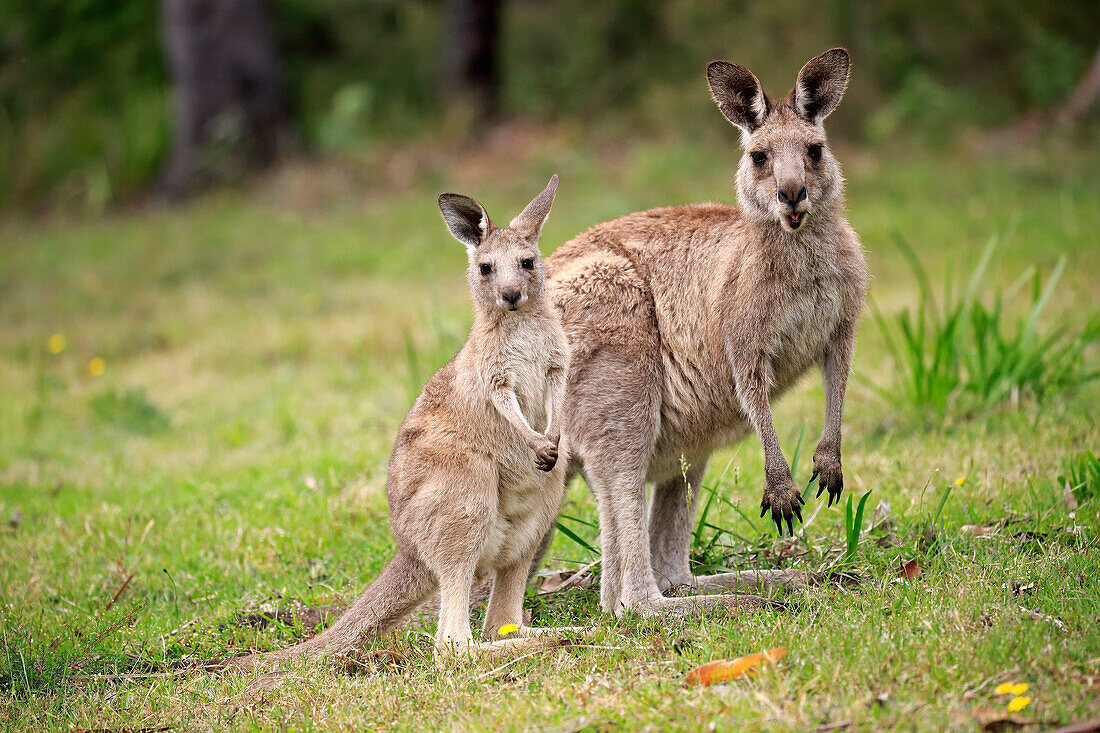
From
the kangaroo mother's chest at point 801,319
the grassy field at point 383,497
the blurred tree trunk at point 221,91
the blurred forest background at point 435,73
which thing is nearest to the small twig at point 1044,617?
the grassy field at point 383,497

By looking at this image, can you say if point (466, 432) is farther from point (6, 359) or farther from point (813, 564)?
point (6, 359)

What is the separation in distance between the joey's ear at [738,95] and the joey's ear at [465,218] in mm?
830

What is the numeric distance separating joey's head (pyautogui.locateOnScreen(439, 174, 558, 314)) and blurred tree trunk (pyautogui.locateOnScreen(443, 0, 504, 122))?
881 cm

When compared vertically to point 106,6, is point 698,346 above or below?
below

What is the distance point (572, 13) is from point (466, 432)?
34.8 feet

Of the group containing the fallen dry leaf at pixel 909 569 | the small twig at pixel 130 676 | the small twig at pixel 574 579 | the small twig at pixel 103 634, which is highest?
the fallen dry leaf at pixel 909 569

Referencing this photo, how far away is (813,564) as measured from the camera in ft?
12.0

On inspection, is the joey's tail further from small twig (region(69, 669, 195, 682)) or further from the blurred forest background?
the blurred forest background

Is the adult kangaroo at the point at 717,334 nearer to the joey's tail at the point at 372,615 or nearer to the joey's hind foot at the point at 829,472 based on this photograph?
the joey's hind foot at the point at 829,472

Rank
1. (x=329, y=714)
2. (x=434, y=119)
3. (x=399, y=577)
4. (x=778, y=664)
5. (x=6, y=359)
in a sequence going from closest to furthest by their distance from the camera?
(x=778, y=664)
(x=329, y=714)
(x=399, y=577)
(x=6, y=359)
(x=434, y=119)

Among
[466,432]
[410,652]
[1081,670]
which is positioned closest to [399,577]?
[410,652]

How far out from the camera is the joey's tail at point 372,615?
10.9 ft

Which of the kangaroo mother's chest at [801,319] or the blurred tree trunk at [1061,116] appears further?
the blurred tree trunk at [1061,116]

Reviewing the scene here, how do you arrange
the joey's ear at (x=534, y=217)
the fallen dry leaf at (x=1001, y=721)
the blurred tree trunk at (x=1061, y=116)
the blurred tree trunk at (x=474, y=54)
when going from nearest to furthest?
the fallen dry leaf at (x=1001, y=721) < the joey's ear at (x=534, y=217) < the blurred tree trunk at (x=1061, y=116) < the blurred tree trunk at (x=474, y=54)
